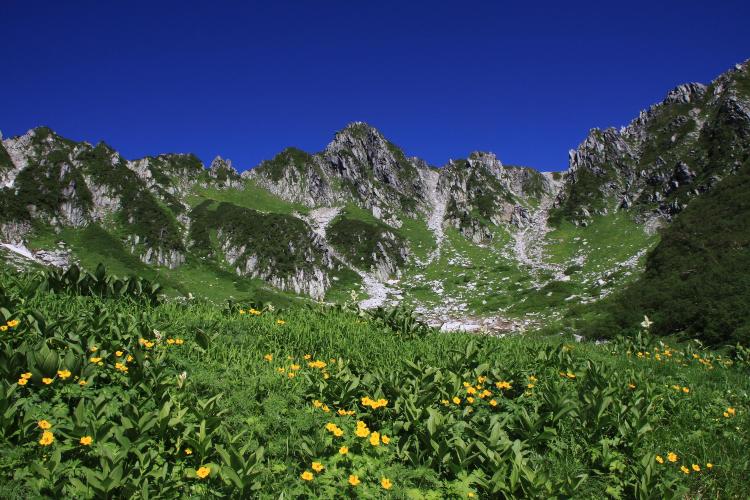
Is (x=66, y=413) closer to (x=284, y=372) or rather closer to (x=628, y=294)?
(x=284, y=372)

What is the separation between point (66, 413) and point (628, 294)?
2902 cm

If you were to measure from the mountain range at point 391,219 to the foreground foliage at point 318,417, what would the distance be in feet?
52.7

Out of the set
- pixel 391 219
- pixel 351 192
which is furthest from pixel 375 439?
pixel 351 192

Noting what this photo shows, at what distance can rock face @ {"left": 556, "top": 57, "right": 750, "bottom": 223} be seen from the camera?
2908 inches

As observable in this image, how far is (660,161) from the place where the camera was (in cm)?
9050

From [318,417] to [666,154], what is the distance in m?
111

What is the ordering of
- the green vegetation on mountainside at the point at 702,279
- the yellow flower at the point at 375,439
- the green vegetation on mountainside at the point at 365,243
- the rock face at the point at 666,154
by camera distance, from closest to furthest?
the yellow flower at the point at 375,439 → the green vegetation on mountainside at the point at 702,279 → the rock face at the point at 666,154 → the green vegetation on mountainside at the point at 365,243

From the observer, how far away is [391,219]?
114 meters

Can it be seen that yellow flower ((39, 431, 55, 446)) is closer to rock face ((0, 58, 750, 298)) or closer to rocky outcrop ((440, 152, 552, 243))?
rock face ((0, 58, 750, 298))

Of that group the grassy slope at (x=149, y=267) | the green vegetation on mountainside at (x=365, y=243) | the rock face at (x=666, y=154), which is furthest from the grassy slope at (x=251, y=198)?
the rock face at (x=666, y=154)

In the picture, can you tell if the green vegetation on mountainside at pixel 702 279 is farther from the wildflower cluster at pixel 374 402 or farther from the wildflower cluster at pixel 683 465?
the wildflower cluster at pixel 374 402

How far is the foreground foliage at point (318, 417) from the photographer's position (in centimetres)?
420

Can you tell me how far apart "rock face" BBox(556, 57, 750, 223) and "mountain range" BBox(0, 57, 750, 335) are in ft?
1.38

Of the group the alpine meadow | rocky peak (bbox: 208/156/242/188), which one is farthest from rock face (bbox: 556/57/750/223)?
rocky peak (bbox: 208/156/242/188)
